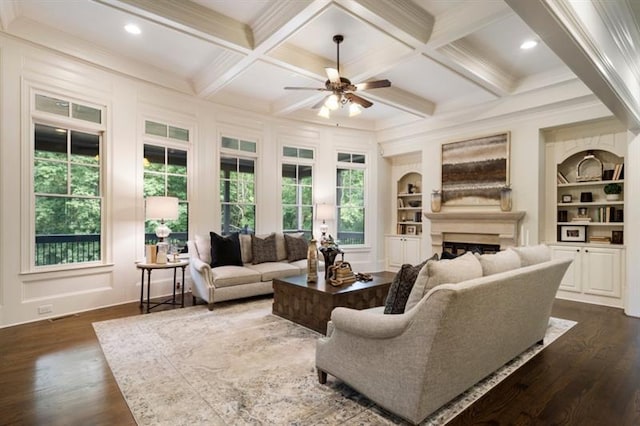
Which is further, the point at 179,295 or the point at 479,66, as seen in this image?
the point at 179,295

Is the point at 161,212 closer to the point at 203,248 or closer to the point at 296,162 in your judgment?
the point at 203,248

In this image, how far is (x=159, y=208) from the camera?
4.41 metres

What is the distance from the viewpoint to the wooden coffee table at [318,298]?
3500 mm

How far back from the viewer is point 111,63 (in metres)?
4.39

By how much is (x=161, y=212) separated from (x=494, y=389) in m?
4.10

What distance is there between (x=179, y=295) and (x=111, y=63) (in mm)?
3354

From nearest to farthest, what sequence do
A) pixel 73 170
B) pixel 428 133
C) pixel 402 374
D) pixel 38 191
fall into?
pixel 402 374 < pixel 38 191 < pixel 73 170 < pixel 428 133

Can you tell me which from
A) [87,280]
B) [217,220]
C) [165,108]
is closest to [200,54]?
[165,108]

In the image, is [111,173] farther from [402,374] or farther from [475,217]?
[475,217]

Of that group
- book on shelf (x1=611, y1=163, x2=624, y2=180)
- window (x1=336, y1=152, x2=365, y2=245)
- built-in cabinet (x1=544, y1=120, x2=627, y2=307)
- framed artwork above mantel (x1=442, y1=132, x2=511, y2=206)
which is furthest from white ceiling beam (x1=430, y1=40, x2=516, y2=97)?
window (x1=336, y1=152, x2=365, y2=245)

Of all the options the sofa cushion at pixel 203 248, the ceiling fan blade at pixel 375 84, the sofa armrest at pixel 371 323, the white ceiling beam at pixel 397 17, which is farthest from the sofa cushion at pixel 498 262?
the sofa cushion at pixel 203 248

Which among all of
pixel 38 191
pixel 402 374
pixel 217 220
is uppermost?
pixel 38 191

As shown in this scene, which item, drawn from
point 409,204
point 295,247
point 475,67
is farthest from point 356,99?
point 409,204

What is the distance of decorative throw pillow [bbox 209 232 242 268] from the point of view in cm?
489
